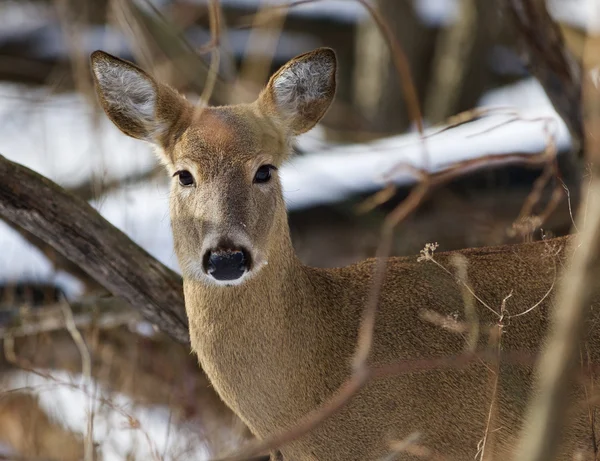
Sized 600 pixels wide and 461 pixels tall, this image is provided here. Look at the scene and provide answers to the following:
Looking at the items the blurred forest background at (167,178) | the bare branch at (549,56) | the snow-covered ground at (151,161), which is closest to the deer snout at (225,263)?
the blurred forest background at (167,178)

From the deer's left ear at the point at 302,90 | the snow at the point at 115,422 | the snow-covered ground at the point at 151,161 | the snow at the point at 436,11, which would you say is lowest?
the snow at the point at 115,422

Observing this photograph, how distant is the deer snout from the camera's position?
11.8ft

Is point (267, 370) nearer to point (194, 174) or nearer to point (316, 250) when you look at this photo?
point (194, 174)

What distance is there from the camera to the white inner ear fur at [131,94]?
4.25 m

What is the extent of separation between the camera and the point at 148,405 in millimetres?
6016

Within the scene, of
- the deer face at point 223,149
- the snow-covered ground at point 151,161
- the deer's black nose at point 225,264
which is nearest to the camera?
the deer's black nose at point 225,264

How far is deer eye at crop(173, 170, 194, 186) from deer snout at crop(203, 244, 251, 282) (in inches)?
17.1

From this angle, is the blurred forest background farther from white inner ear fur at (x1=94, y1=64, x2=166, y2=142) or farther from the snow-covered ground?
white inner ear fur at (x1=94, y1=64, x2=166, y2=142)

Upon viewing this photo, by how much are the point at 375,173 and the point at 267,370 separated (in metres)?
3.20

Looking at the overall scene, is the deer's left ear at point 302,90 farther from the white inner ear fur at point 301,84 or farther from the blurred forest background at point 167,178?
the blurred forest background at point 167,178

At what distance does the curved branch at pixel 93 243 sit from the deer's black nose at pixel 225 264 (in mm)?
1058

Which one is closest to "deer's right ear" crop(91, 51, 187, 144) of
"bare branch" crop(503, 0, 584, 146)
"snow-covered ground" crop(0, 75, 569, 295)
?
"snow-covered ground" crop(0, 75, 569, 295)

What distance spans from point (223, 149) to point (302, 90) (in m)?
0.64

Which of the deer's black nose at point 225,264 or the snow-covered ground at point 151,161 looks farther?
the snow-covered ground at point 151,161
